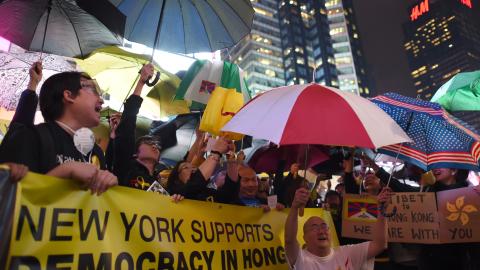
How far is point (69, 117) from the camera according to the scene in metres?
2.54

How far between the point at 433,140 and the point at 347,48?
120m

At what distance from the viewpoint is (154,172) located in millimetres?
4188

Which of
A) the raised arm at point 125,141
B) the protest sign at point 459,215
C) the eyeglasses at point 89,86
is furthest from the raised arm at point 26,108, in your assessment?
the protest sign at point 459,215

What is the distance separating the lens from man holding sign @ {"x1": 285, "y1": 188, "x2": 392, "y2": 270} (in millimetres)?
3426

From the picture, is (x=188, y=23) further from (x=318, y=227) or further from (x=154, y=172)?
(x=318, y=227)

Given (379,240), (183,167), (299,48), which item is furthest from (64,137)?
(299,48)

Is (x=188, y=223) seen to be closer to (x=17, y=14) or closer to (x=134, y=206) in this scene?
(x=134, y=206)

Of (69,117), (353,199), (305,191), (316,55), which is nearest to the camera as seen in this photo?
(69,117)

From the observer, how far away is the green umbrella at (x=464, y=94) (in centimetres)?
610

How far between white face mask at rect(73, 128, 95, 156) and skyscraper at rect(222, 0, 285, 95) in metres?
94.5

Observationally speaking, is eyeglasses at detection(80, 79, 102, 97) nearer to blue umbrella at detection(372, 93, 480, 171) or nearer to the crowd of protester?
the crowd of protester

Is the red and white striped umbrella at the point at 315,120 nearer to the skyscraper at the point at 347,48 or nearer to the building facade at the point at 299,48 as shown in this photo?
the building facade at the point at 299,48

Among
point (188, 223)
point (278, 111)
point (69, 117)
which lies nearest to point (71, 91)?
point (69, 117)

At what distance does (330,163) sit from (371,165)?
76 centimetres
